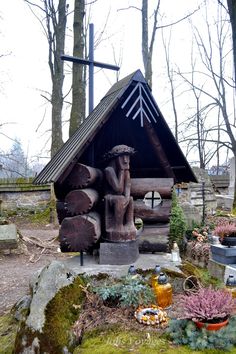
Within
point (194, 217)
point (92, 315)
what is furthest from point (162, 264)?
point (194, 217)

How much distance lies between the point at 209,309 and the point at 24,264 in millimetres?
4764

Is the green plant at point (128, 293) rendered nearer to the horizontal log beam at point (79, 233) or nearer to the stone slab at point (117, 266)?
the stone slab at point (117, 266)

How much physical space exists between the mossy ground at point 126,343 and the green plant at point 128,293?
29 centimetres

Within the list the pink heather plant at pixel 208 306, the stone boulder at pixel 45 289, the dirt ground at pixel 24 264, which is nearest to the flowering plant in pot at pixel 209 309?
the pink heather plant at pixel 208 306

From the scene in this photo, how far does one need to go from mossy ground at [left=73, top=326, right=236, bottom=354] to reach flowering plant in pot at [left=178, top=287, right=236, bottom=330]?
0.66 feet

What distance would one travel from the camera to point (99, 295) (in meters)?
3.05

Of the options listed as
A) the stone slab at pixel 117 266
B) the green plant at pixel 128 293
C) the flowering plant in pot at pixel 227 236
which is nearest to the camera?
the green plant at pixel 128 293

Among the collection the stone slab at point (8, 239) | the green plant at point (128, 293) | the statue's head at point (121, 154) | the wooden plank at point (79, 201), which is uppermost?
the statue's head at point (121, 154)

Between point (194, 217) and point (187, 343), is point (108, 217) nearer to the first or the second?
point (187, 343)

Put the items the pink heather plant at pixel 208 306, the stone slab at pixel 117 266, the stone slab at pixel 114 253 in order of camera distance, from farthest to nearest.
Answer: the stone slab at pixel 114 253
the stone slab at pixel 117 266
the pink heather plant at pixel 208 306

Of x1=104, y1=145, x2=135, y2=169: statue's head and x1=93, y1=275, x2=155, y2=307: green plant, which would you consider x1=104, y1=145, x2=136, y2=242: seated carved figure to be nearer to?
x1=104, y1=145, x2=135, y2=169: statue's head

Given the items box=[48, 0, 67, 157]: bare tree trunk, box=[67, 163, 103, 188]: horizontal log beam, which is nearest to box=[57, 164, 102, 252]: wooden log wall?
box=[67, 163, 103, 188]: horizontal log beam

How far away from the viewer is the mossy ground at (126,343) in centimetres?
240

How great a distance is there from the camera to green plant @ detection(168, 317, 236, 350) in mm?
2424
